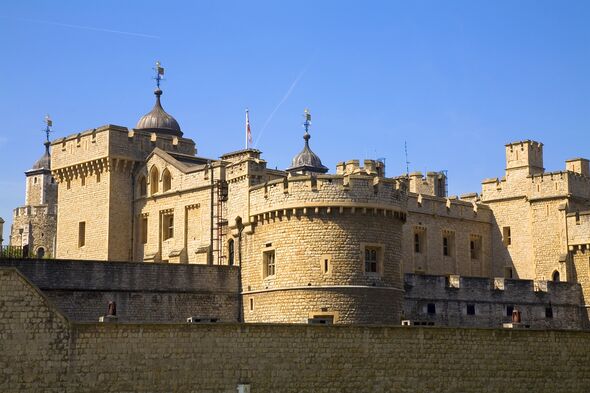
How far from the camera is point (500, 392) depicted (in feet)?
117

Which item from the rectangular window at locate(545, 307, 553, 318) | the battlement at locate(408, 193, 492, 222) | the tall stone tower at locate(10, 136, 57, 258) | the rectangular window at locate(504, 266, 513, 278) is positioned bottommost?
the rectangular window at locate(545, 307, 553, 318)

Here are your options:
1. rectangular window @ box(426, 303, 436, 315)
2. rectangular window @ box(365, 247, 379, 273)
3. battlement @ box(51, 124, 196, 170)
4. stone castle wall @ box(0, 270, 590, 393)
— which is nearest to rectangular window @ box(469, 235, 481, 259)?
rectangular window @ box(426, 303, 436, 315)

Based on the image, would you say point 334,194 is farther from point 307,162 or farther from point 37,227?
point 37,227

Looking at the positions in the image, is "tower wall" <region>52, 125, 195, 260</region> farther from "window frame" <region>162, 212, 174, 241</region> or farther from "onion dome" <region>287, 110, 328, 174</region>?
"onion dome" <region>287, 110, 328, 174</region>

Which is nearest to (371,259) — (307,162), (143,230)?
(143,230)

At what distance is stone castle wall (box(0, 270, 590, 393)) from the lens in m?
28.9

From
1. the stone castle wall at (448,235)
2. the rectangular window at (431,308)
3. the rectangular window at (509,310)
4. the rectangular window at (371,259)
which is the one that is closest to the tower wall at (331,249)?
the rectangular window at (371,259)

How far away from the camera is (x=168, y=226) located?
5344 centimetres

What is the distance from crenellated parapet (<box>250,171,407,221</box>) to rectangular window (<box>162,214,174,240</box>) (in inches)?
411

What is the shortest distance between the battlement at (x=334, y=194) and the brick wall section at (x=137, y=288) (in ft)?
13.0

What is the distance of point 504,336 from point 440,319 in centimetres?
1435

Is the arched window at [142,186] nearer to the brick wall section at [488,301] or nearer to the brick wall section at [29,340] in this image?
the brick wall section at [488,301]

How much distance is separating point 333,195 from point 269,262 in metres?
3.84

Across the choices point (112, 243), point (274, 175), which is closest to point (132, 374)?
point (274, 175)
